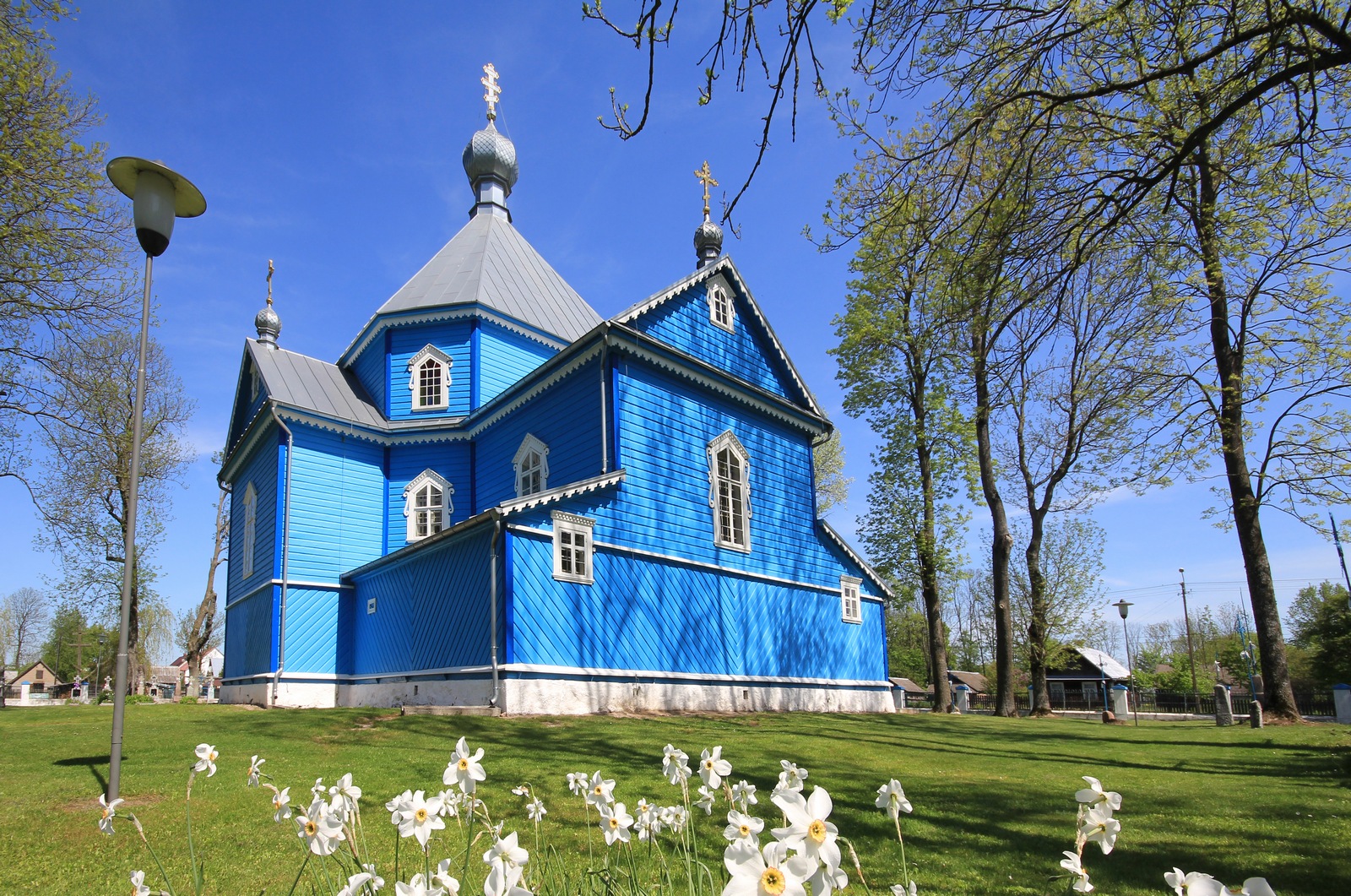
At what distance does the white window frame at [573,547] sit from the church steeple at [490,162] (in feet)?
51.7

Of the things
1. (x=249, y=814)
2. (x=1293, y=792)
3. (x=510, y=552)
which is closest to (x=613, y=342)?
(x=510, y=552)

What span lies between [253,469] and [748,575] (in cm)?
1458

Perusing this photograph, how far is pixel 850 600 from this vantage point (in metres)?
21.6

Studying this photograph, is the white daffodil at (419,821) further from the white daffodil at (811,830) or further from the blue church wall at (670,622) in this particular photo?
the blue church wall at (670,622)

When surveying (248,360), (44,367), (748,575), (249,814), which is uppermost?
(248,360)

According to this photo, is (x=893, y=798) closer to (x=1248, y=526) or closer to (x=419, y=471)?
(x=1248, y=526)

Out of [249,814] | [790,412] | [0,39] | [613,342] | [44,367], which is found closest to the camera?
[249,814]

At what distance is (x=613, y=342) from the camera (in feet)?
52.4

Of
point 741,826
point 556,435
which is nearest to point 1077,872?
point 741,826

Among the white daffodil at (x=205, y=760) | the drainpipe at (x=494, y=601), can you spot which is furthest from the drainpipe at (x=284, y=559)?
the white daffodil at (x=205, y=760)

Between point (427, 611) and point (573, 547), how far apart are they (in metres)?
3.84

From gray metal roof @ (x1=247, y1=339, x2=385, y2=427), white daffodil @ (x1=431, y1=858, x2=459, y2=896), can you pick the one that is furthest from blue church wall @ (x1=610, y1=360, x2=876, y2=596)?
white daffodil @ (x1=431, y1=858, x2=459, y2=896)

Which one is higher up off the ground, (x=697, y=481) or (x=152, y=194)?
(x=152, y=194)

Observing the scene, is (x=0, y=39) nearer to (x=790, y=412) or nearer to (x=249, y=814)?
(x=249, y=814)
